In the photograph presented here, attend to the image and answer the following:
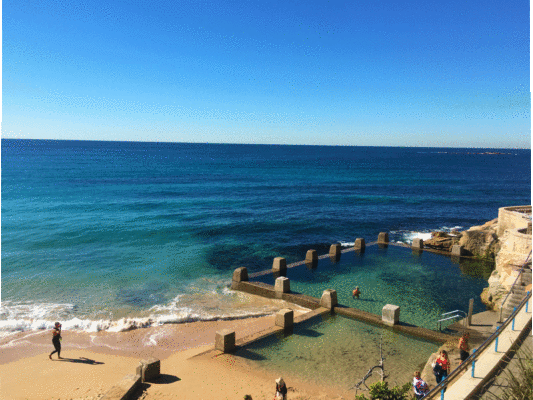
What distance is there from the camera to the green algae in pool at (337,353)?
12672 mm

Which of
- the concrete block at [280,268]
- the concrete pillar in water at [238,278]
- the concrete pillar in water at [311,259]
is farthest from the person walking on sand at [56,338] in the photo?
the concrete pillar in water at [311,259]

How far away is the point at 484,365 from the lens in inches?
357

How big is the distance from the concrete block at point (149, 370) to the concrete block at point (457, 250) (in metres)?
23.4

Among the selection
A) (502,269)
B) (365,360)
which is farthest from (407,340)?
(502,269)

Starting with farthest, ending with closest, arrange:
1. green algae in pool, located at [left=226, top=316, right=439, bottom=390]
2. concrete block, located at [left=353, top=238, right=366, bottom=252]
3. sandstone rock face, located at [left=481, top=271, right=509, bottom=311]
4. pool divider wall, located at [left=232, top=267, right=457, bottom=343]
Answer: concrete block, located at [left=353, top=238, right=366, bottom=252], sandstone rock face, located at [left=481, top=271, right=509, bottom=311], pool divider wall, located at [left=232, top=267, right=457, bottom=343], green algae in pool, located at [left=226, top=316, right=439, bottom=390]

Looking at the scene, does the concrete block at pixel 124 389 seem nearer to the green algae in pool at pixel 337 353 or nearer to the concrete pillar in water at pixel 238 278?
the green algae in pool at pixel 337 353

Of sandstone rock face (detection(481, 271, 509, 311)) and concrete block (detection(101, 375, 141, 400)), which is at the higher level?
sandstone rock face (detection(481, 271, 509, 311))

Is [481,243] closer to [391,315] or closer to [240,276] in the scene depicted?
[391,315]

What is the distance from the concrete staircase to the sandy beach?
874 centimetres

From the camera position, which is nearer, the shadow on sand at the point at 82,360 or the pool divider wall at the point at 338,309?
the shadow on sand at the point at 82,360

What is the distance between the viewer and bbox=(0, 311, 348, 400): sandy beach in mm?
11797

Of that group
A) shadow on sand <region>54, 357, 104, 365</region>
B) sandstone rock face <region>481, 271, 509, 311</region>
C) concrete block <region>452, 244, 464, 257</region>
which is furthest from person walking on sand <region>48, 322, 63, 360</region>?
concrete block <region>452, 244, 464, 257</region>

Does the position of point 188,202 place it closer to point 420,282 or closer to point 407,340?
point 420,282

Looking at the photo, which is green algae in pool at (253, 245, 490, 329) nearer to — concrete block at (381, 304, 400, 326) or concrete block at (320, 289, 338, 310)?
concrete block at (381, 304, 400, 326)
